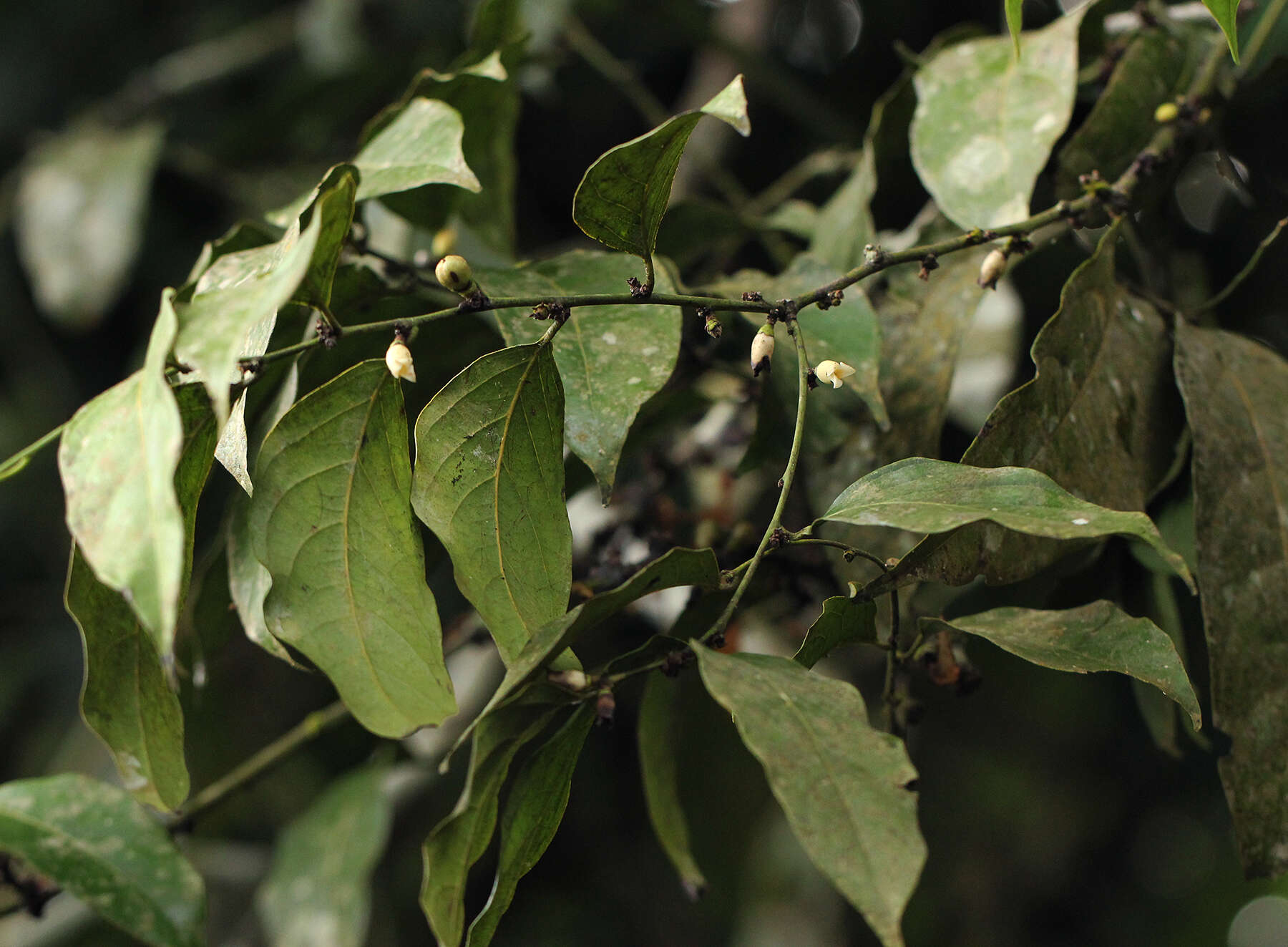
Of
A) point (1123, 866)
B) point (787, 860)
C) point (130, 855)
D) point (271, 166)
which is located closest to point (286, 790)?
point (787, 860)

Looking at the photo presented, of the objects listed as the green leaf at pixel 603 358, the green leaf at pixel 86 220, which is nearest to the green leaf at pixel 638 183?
the green leaf at pixel 603 358

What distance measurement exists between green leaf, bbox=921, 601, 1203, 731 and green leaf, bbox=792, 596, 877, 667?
0.10 feet

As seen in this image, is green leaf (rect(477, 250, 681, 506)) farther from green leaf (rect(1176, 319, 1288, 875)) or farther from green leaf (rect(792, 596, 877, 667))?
green leaf (rect(1176, 319, 1288, 875))

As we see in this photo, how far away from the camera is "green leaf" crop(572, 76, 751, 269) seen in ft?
1.23

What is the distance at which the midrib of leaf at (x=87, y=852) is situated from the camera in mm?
479

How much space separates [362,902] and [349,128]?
0.85 m

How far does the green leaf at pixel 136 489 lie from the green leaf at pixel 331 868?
0.47 m

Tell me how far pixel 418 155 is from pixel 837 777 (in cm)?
34

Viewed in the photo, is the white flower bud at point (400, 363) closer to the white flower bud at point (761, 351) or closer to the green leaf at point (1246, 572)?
the white flower bud at point (761, 351)

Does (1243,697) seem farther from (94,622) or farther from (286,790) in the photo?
(286,790)

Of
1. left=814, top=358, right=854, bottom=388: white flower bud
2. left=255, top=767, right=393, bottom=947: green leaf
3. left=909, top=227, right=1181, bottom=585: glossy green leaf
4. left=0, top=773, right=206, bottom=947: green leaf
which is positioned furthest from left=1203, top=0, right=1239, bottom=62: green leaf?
left=255, top=767, right=393, bottom=947: green leaf

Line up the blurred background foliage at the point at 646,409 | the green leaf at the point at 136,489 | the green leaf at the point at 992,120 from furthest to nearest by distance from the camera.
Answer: the blurred background foliage at the point at 646,409 → the green leaf at the point at 992,120 → the green leaf at the point at 136,489

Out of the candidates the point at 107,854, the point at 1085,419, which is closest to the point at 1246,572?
the point at 1085,419

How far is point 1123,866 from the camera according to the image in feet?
5.55
